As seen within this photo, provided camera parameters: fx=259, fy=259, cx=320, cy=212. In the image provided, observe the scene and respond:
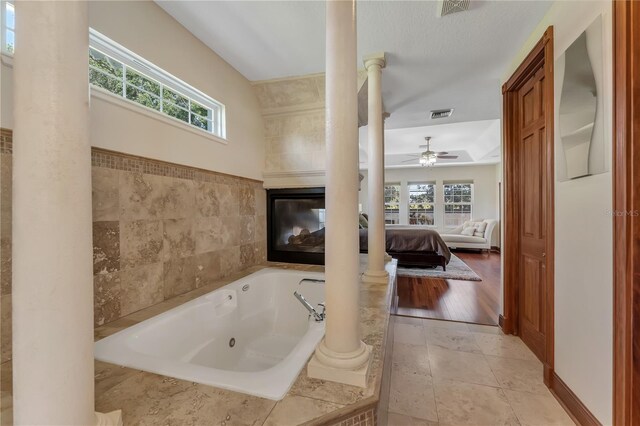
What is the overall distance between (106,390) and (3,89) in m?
1.37

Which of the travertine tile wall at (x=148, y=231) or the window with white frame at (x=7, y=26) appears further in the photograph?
the travertine tile wall at (x=148, y=231)

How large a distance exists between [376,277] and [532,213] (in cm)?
135

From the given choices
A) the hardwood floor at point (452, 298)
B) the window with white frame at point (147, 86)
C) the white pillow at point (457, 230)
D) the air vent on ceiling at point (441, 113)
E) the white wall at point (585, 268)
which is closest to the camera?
the white wall at point (585, 268)

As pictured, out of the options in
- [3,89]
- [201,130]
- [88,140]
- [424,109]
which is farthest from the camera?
[424,109]

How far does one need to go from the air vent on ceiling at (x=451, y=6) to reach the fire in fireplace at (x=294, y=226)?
1.96 meters

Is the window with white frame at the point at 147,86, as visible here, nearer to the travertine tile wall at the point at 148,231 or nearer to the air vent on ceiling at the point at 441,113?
the travertine tile wall at the point at 148,231

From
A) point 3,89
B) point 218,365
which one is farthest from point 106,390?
point 3,89

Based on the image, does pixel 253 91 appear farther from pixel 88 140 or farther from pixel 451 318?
pixel 451 318

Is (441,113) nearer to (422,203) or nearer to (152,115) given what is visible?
(152,115)

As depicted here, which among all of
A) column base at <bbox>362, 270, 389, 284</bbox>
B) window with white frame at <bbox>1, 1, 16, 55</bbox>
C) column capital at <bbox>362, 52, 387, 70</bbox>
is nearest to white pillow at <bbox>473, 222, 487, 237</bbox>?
column base at <bbox>362, 270, 389, 284</bbox>

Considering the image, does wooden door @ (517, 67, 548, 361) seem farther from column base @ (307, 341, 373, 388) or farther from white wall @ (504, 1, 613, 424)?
column base @ (307, 341, 373, 388)

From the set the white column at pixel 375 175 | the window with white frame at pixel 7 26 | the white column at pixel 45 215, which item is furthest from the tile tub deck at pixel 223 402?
the window with white frame at pixel 7 26

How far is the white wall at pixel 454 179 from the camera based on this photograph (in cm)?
730

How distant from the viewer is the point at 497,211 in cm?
712
